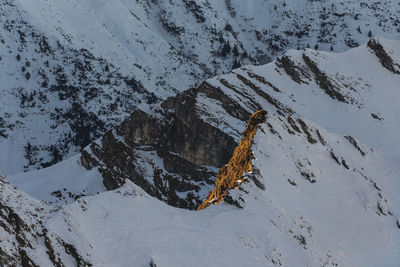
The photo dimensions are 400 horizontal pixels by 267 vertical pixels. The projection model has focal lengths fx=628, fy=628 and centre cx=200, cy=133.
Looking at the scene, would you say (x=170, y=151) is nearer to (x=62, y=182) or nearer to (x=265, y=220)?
(x=62, y=182)

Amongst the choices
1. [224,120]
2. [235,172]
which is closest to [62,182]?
[224,120]

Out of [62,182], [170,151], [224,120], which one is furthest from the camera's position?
[62,182]

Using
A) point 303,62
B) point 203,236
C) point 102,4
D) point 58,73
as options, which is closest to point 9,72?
point 58,73

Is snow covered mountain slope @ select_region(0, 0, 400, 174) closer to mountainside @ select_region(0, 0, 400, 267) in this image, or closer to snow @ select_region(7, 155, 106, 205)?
mountainside @ select_region(0, 0, 400, 267)

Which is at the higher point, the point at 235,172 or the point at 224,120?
the point at 235,172

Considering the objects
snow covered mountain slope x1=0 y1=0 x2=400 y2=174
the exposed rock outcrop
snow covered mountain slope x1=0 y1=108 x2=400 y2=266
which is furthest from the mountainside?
snow covered mountain slope x1=0 y1=0 x2=400 y2=174

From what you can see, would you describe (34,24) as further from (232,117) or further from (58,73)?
(232,117)
